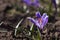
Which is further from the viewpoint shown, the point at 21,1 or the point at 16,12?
the point at 21,1

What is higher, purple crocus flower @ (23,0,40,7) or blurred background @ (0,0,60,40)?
purple crocus flower @ (23,0,40,7)

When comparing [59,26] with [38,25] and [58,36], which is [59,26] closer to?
[58,36]

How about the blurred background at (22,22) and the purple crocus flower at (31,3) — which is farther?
the purple crocus flower at (31,3)

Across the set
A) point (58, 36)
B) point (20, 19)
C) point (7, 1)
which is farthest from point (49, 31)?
point (7, 1)

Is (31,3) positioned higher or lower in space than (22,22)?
higher

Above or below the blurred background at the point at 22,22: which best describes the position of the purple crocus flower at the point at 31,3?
above

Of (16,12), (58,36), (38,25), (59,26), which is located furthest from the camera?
(16,12)

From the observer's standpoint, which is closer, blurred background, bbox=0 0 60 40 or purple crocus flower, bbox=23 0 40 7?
blurred background, bbox=0 0 60 40

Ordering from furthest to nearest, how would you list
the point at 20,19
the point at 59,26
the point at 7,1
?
the point at 7,1 → the point at 20,19 → the point at 59,26

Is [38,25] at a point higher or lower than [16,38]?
higher

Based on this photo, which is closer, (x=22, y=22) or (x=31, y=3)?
(x=22, y=22)
